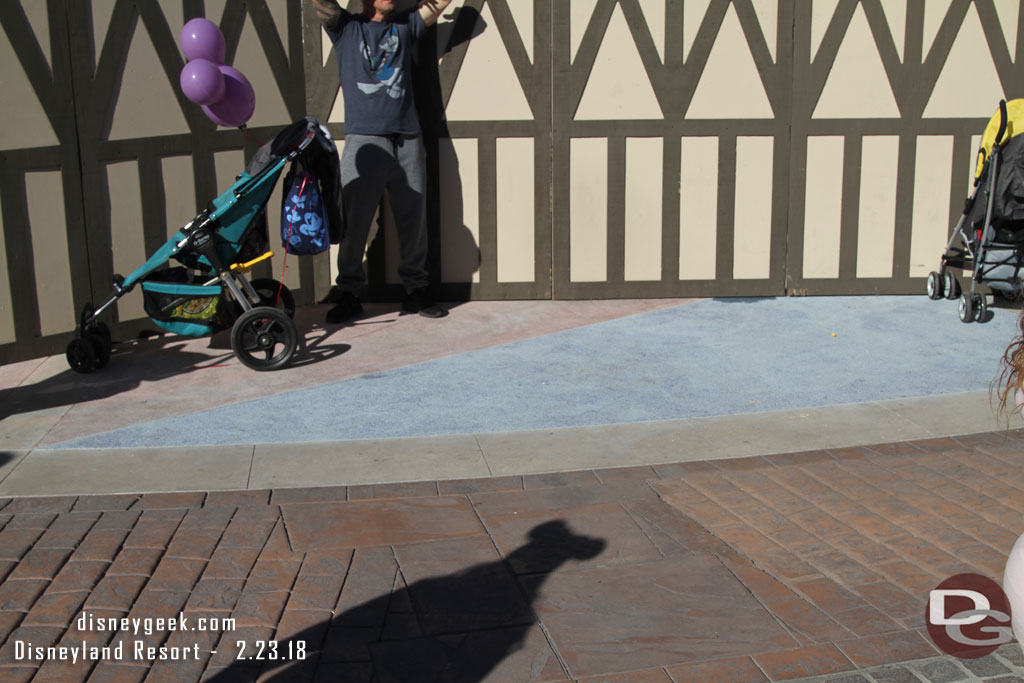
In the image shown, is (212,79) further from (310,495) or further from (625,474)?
(625,474)

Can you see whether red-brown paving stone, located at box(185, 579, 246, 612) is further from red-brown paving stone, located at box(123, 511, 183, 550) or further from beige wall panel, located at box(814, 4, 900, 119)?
beige wall panel, located at box(814, 4, 900, 119)

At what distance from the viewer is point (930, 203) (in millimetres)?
8609

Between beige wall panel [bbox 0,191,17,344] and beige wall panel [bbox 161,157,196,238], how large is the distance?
1.18 metres

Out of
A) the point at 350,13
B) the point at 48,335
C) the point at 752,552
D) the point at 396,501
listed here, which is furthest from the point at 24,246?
the point at 752,552

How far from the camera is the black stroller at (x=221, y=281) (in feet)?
21.9

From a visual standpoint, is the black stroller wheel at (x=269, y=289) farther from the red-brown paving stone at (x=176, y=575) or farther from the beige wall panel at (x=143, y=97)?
the red-brown paving stone at (x=176, y=575)

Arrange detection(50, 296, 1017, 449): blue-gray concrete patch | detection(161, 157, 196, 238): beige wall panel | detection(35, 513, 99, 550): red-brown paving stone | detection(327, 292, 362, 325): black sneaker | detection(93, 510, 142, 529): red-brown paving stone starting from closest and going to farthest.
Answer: detection(35, 513, 99, 550): red-brown paving stone, detection(93, 510, 142, 529): red-brown paving stone, detection(50, 296, 1017, 449): blue-gray concrete patch, detection(161, 157, 196, 238): beige wall panel, detection(327, 292, 362, 325): black sneaker

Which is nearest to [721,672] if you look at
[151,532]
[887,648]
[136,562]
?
[887,648]

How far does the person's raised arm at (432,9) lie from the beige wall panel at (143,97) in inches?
73.2

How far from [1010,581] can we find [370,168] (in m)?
5.94

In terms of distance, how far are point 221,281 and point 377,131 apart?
70.5 inches

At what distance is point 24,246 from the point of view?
6.88 m

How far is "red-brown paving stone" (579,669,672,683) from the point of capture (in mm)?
3527

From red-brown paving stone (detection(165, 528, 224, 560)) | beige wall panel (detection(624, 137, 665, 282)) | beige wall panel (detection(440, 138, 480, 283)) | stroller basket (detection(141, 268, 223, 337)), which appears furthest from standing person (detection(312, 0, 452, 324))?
red-brown paving stone (detection(165, 528, 224, 560))
